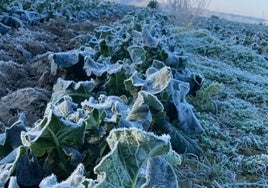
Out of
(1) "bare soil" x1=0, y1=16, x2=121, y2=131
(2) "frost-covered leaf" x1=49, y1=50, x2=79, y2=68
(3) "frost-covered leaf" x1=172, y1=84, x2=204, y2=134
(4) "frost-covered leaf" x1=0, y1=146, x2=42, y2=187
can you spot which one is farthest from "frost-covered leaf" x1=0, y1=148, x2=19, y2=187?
(2) "frost-covered leaf" x1=49, y1=50, x2=79, y2=68

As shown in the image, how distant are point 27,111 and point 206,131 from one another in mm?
1343

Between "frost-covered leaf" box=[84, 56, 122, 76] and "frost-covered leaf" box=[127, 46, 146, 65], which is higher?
"frost-covered leaf" box=[84, 56, 122, 76]

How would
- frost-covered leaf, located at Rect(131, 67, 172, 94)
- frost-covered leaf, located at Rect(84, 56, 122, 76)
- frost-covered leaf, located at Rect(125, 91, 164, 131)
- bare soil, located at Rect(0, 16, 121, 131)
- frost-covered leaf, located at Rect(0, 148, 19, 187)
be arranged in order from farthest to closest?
frost-covered leaf, located at Rect(84, 56, 122, 76)
bare soil, located at Rect(0, 16, 121, 131)
frost-covered leaf, located at Rect(131, 67, 172, 94)
frost-covered leaf, located at Rect(125, 91, 164, 131)
frost-covered leaf, located at Rect(0, 148, 19, 187)

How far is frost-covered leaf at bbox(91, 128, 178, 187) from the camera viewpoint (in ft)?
3.89

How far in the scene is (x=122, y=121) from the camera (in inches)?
80.2

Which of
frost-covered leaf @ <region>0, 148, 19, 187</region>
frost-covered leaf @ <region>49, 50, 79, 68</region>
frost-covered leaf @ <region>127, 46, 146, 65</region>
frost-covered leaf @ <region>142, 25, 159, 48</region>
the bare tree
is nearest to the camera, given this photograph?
frost-covered leaf @ <region>0, 148, 19, 187</region>

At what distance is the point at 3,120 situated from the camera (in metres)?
2.81

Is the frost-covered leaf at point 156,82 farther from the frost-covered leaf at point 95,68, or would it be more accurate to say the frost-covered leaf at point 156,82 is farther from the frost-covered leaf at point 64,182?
the frost-covered leaf at point 64,182

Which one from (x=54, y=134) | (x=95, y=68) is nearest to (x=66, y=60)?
(x=95, y=68)

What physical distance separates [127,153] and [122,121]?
824 mm

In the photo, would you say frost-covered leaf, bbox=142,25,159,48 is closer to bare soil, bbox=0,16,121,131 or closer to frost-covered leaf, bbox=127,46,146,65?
frost-covered leaf, bbox=127,46,146,65

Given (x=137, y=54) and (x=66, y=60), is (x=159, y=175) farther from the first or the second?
(x=137, y=54)

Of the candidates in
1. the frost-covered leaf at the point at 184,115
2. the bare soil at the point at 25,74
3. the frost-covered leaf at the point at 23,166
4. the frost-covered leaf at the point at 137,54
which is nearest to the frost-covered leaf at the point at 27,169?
the frost-covered leaf at the point at 23,166

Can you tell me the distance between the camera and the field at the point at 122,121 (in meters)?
1.28
